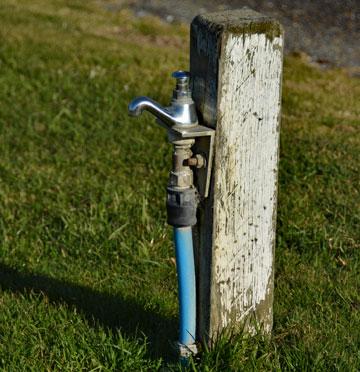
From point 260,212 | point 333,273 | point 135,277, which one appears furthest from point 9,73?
point 260,212

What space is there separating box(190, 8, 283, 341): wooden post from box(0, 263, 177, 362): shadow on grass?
257 millimetres

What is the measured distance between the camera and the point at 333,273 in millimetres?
3973

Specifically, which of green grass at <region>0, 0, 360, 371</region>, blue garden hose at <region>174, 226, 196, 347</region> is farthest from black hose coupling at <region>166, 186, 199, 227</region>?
green grass at <region>0, 0, 360, 371</region>

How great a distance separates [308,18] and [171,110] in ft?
→ 22.7

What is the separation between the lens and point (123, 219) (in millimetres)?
4590

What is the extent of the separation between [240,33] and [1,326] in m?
1.57

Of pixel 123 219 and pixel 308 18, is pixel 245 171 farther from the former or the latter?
pixel 308 18

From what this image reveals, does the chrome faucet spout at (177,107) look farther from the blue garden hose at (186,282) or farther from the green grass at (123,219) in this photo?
the green grass at (123,219)

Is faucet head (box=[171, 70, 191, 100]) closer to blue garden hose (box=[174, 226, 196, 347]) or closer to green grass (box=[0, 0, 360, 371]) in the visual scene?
blue garden hose (box=[174, 226, 196, 347])

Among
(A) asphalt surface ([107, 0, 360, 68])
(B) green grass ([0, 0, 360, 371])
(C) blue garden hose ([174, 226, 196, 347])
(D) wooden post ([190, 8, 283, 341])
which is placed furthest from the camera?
(A) asphalt surface ([107, 0, 360, 68])

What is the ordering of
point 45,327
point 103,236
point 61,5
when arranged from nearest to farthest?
point 45,327
point 103,236
point 61,5

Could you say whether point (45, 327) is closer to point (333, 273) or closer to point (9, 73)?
point (333, 273)

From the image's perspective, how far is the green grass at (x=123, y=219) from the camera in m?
3.29

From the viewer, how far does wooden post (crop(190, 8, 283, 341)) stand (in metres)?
2.85
